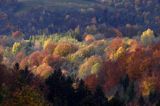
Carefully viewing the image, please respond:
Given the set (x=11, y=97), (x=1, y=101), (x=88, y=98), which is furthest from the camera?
(x=88, y=98)

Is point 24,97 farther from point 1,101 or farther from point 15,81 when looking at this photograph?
point 15,81

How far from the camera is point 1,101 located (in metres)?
98.0

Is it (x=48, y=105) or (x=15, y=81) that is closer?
(x=48, y=105)

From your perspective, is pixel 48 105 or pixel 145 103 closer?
pixel 48 105

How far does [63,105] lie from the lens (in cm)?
13625

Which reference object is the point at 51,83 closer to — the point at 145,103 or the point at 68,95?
the point at 68,95

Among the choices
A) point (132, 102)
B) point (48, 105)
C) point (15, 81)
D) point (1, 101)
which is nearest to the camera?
point (1, 101)

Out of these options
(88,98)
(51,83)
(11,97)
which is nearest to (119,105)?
(88,98)

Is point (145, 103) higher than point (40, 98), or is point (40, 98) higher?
point (40, 98)

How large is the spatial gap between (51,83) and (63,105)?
18.3 metres

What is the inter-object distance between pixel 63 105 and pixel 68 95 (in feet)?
32.3

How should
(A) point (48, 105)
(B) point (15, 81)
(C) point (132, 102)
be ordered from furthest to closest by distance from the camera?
(C) point (132, 102)
(B) point (15, 81)
(A) point (48, 105)

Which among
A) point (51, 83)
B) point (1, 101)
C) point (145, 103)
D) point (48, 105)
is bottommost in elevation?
→ point (145, 103)

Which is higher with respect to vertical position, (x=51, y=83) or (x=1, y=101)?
(x=1, y=101)
